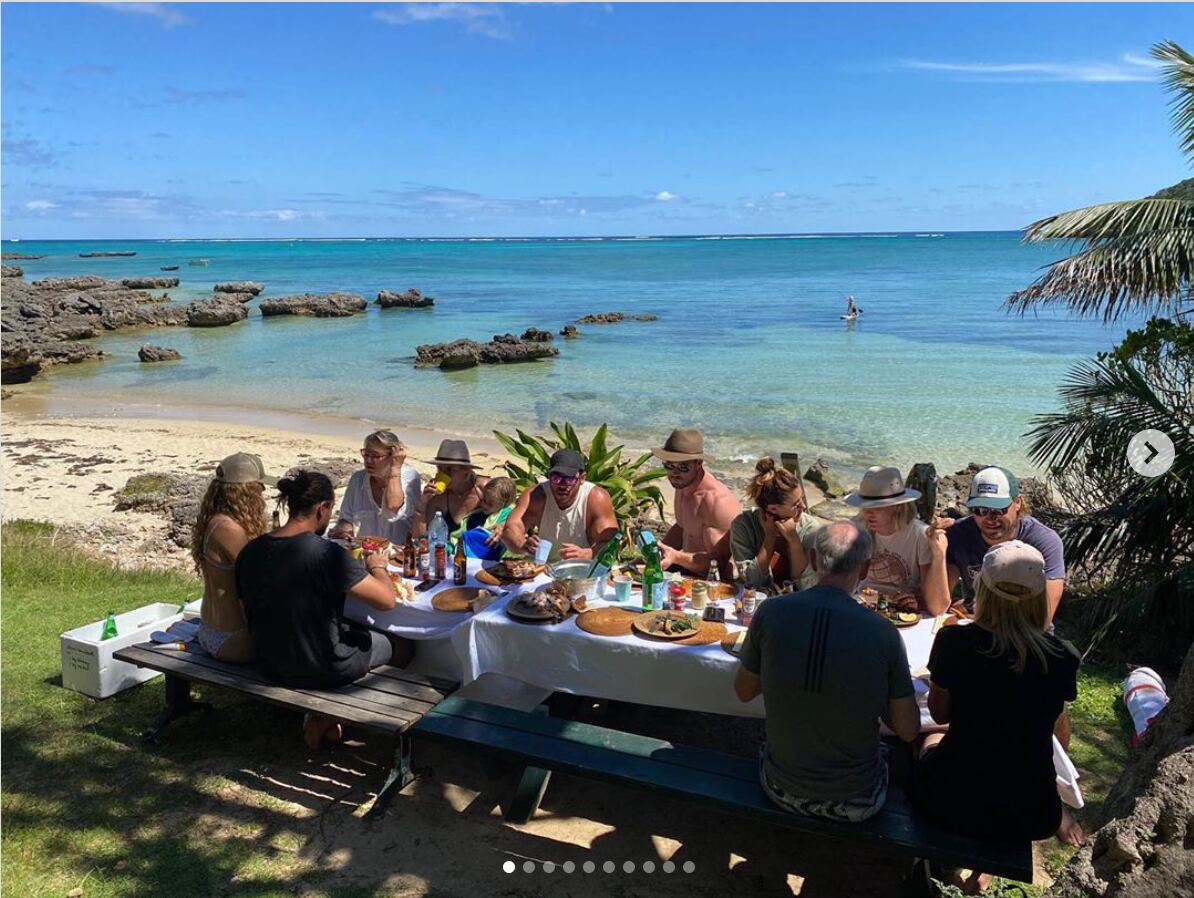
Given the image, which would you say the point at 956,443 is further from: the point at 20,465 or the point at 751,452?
the point at 20,465

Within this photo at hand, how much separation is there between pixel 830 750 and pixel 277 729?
3.20 meters

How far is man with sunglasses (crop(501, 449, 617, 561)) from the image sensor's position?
217 inches

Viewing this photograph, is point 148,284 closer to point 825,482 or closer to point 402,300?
point 402,300

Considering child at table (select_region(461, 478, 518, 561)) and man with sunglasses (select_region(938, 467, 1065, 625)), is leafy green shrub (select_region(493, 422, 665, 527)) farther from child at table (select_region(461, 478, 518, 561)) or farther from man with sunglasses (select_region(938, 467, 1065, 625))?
man with sunglasses (select_region(938, 467, 1065, 625))

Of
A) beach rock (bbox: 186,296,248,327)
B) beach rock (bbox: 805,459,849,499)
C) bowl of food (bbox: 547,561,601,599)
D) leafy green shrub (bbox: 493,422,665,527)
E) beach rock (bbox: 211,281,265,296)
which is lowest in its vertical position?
beach rock (bbox: 805,459,849,499)

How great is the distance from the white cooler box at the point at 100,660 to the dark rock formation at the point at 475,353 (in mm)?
20643

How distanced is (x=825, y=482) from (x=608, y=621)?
8.70 metres

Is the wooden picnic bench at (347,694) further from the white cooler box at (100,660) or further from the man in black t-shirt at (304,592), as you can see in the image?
the white cooler box at (100,660)

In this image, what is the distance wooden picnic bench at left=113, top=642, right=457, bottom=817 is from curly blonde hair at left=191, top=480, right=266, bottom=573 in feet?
1.84

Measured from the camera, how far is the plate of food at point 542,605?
13.8 ft

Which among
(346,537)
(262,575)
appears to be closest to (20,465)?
(346,537)

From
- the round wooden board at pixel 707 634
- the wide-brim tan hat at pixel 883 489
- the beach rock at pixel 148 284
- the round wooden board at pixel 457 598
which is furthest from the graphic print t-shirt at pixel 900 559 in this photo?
the beach rock at pixel 148 284

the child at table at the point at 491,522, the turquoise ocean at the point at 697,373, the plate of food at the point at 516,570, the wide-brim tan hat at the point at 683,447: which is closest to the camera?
the plate of food at the point at 516,570

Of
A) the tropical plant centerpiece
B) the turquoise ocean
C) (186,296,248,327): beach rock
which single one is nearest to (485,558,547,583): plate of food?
the tropical plant centerpiece
